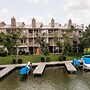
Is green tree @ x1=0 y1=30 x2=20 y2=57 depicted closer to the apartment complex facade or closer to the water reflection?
the water reflection

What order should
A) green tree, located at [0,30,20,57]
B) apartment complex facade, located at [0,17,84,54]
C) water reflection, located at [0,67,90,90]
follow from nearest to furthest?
water reflection, located at [0,67,90,90]
green tree, located at [0,30,20,57]
apartment complex facade, located at [0,17,84,54]

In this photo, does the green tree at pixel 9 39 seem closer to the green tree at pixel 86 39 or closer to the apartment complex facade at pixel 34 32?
the green tree at pixel 86 39

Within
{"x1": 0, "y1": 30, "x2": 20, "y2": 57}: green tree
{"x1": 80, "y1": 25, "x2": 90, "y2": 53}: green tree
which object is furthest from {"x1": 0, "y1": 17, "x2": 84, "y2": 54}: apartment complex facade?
{"x1": 0, "y1": 30, "x2": 20, "y2": 57}: green tree

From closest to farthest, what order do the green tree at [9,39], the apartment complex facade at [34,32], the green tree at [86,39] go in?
the green tree at [9,39] < the green tree at [86,39] < the apartment complex facade at [34,32]

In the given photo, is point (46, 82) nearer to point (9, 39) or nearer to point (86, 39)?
point (9, 39)

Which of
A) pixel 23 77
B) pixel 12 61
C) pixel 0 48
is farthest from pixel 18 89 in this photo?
pixel 0 48

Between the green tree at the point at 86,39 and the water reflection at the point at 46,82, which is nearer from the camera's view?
the water reflection at the point at 46,82

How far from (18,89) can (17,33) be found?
25169mm

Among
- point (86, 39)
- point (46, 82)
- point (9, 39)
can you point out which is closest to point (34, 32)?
point (86, 39)

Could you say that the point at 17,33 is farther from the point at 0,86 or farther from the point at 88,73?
the point at 0,86

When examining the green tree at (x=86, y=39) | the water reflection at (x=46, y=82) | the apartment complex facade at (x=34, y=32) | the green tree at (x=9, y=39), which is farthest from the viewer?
the apartment complex facade at (x=34, y=32)

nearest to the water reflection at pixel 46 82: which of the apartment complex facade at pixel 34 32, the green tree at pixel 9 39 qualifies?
the green tree at pixel 9 39

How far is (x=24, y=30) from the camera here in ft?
230

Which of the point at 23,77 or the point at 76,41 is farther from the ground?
the point at 76,41
